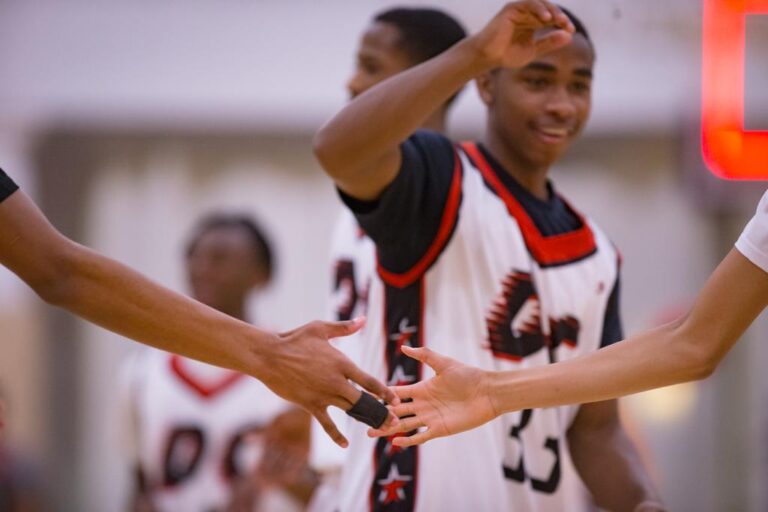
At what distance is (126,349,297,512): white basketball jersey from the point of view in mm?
4633

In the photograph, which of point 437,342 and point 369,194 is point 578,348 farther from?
point 369,194

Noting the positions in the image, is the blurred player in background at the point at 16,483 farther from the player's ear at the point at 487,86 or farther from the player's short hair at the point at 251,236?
the player's ear at the point at 487,86

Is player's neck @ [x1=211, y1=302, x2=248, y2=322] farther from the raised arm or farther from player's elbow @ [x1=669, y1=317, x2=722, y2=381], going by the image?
player's elbow @ [x1=669, y1=317, x2=722, y2=381]

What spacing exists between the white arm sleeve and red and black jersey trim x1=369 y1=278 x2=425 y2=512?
2.37ft

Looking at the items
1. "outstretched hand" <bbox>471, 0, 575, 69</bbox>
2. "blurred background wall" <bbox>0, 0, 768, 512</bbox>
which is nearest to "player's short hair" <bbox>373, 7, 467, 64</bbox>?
"outstretched hand" <bbox>471, 0, 575, 69</bbox>

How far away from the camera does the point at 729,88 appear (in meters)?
4.72

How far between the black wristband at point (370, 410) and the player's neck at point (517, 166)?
75 cm

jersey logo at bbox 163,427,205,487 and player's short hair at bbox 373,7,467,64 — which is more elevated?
player's short hair at bbox 373,7,467,64

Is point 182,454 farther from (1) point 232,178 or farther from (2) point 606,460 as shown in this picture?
(1) point 232,178

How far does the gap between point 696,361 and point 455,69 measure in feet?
2.50

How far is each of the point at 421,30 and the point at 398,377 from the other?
1108 millimetres

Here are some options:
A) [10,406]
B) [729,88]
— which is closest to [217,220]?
[729,88]

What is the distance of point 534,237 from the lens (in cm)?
293

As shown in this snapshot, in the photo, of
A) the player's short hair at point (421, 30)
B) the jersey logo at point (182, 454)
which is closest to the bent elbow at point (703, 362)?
the player's short hair at point (421, 30)
